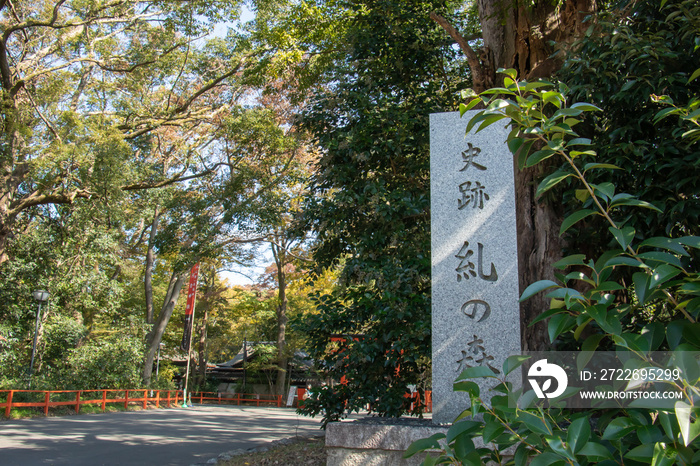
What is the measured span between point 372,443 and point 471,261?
5.08ft

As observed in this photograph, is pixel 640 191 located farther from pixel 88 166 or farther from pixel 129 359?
pixel 129 359

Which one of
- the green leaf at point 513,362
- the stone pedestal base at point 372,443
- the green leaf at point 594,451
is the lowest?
the stone pedestal base at point 372,443

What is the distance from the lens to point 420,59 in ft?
23.6

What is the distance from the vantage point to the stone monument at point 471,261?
3.82 metres

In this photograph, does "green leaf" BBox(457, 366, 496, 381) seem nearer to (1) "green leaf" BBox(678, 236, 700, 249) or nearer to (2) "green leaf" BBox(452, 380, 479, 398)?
(2) "green leaf" BBox(452, 380, 479, 398)

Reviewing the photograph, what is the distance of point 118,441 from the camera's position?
313 inches

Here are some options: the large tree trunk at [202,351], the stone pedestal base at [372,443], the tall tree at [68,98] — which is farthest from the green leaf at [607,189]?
the large tree trunk at [202,351]

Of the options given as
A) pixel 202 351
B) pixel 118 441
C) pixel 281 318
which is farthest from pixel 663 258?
pixel 202 351

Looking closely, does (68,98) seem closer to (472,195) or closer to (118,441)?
(118,441)

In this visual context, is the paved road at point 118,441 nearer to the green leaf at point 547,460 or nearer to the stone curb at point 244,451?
the stone curb at point 244,451

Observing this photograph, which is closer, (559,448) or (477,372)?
(559,448)

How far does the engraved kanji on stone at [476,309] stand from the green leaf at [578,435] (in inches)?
118

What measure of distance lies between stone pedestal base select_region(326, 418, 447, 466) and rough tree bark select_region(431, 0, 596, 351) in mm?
1770

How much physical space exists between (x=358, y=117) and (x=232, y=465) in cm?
458
